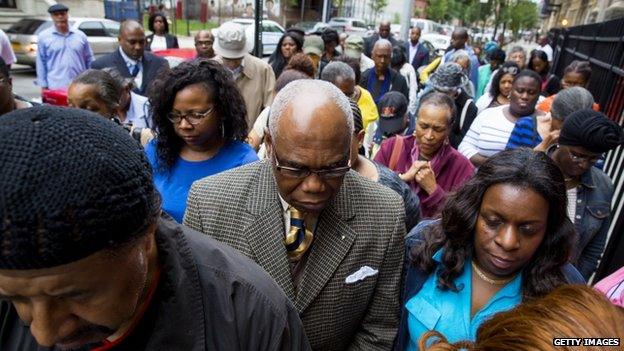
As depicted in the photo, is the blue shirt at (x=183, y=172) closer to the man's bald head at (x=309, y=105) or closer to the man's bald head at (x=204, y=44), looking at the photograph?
the man's bald head at (x=309, y=105)

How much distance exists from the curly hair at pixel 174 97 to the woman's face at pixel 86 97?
70 cm

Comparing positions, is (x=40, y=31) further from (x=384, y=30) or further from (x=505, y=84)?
(x=505, y=84)

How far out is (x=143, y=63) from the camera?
536 centimetres

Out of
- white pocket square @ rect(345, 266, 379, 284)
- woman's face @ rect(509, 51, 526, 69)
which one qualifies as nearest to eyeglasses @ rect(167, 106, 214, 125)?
white pocket square @ rect(345, 266, 379, 284)

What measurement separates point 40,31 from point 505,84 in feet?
44.2

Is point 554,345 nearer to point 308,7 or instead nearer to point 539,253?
point 539,253

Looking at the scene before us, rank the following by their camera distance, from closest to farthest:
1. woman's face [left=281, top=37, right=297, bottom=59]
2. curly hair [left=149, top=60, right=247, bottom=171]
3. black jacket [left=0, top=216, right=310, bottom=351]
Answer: black jacket [left=0, top=216, right=310, bottom=351] < curly hair [left=149, top=60, right=247, bottom=171] < woman's face [left=281, top=37, right=297, bottom=59]

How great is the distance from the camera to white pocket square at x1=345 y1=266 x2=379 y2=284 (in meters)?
1.74

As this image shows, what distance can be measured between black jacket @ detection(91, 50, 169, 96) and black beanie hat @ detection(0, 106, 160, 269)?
14.7 feet

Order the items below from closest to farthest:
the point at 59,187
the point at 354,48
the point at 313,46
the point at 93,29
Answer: the point at 59,187 → the point at 313,46 → the point at 354,48 → the point at 93,29

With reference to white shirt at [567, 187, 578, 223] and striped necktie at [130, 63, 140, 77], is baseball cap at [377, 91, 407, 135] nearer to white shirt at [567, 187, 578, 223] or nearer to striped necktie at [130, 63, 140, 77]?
white shirt at [567, 187, 578, 223]

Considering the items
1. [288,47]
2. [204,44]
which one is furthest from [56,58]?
[288,47]

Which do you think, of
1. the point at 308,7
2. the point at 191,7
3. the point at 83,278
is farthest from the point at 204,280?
the point at 308,7

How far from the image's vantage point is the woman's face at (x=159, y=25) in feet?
29.3
